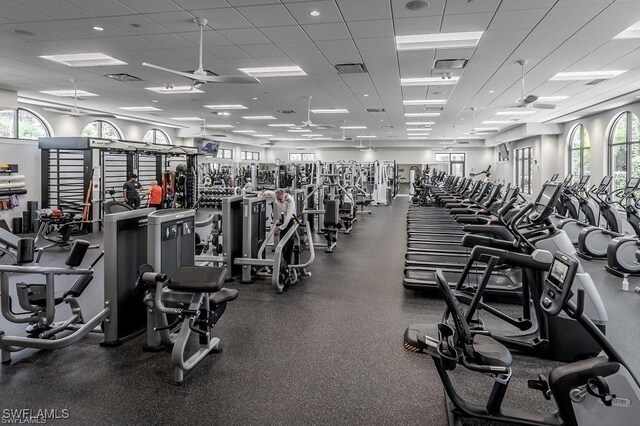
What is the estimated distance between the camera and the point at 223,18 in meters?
5.05

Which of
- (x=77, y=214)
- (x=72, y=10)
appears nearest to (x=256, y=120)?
(x=77, y=214)

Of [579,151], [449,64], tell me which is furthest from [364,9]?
[579,151]

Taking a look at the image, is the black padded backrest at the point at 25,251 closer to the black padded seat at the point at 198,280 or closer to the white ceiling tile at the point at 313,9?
the black padded seat at the point at 198,280

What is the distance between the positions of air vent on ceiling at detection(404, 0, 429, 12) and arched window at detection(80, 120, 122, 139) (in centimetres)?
1086

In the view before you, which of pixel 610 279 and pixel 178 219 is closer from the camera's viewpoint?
pixel 178 219

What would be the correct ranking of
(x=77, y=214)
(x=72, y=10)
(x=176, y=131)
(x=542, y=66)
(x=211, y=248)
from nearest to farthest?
1. (x=72, y=10)
2. (x=211, y=248)
3. (x=542, y=66)
4. (x=77, y=214)
5. (x=176, y=131)

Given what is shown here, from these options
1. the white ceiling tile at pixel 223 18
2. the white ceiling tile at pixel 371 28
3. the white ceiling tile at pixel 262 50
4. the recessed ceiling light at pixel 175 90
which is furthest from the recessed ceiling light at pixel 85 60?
the white ceiling tile at pixel 371 28

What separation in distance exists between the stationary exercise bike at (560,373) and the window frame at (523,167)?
1673cm

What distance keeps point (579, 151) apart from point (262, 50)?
11.9 metres

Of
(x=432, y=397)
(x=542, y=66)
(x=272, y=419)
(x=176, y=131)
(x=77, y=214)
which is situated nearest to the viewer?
(x=272, y=419)

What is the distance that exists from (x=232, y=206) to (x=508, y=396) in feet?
13.3

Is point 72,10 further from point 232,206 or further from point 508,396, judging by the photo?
point 508,396

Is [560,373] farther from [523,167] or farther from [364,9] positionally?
[523,167]

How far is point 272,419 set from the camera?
2451 mm
